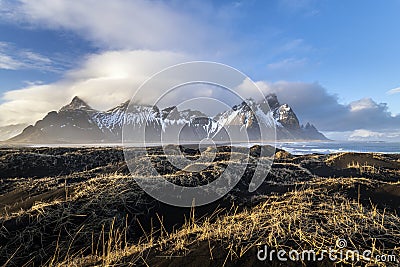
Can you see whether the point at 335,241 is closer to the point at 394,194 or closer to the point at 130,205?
the point at 130,205

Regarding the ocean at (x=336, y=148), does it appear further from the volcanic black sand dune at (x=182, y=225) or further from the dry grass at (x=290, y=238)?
the dry grass at (x=290, y=238)

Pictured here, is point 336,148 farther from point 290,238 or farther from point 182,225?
point 290,238

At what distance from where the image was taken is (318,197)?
11.1 metres

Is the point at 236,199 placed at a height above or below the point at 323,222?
below

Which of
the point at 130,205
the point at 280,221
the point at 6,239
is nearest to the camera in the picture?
the point at 280,221

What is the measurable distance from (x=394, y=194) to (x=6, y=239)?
16067mm

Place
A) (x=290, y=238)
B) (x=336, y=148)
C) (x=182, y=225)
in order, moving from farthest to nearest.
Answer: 1. (x=336, y=148)
2. (x=182, y=225)
3. (x=290, y=238)

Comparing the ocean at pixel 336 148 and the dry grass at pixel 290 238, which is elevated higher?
the dry grass at pixel 290 238

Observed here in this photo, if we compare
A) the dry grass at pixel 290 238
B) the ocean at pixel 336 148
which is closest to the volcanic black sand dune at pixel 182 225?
the dry grass at pixel 290 238

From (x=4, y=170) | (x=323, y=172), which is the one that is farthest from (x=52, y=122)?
(x=323, y=172)

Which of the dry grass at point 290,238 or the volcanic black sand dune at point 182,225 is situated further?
the volcanic black sand dune at point 182,225

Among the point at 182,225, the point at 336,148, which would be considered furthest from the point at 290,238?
the point at 336,148

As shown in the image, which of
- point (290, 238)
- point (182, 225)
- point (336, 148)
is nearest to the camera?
point (290, 238)

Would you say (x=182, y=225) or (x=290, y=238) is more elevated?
(x=290, y=238)
